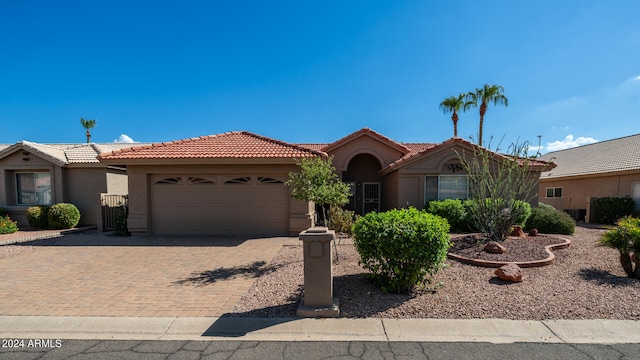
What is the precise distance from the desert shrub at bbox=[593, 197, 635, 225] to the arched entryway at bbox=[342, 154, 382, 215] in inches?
466

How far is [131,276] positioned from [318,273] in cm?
460

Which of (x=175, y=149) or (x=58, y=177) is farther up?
(x=175, y=149)

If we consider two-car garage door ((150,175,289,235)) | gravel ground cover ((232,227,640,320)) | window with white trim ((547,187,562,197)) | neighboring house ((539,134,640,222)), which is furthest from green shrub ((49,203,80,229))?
window with white trim ((547,187,562,197))

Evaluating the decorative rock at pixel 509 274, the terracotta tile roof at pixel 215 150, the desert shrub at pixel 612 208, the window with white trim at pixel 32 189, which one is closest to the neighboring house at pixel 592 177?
the desert shrub at pixel 612 208

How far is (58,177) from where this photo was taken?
43.3ft

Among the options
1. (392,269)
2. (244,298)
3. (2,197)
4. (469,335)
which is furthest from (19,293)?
(2,197)

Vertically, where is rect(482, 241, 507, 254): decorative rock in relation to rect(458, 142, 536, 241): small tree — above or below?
below

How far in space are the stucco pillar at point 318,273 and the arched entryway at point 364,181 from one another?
40.0 ft

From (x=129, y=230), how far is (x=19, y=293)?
5800 millimetres

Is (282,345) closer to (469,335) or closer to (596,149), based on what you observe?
(469,335)

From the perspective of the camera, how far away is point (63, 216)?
40.8 feet

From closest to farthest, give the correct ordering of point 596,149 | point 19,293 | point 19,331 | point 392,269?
point 19,331, point 392,269, point 19,293, point 596,149

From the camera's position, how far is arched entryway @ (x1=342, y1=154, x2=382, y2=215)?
53.7ft

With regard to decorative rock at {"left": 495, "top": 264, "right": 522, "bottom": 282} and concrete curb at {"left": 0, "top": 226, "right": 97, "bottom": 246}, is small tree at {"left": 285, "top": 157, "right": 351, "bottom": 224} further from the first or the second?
concrete curb at {"left": 0, "top": 226, "right": 97, "bottom": 246}
